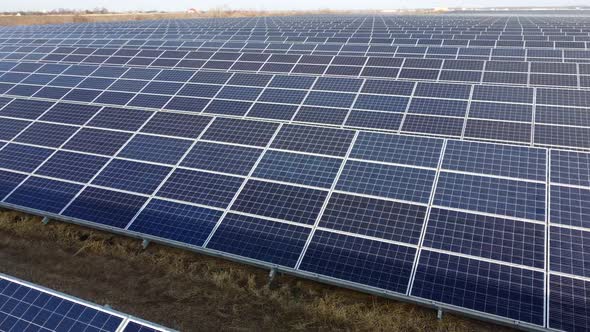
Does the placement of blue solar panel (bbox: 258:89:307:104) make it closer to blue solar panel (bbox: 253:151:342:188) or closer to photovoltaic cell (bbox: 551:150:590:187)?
blue solar panel (bbox: 253:151:342:188)

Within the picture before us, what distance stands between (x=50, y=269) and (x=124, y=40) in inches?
1471

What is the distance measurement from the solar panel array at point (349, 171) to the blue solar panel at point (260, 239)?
5 cm

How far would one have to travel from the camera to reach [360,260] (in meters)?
12.0

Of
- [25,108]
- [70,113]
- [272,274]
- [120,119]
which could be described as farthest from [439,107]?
[25,108]

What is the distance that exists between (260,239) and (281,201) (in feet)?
5.61

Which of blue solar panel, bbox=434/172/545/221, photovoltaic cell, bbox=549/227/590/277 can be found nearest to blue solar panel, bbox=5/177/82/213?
blue solar panel, bbox=434/172/545/221

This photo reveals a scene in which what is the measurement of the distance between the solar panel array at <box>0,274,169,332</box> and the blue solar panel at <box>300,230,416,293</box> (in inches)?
214

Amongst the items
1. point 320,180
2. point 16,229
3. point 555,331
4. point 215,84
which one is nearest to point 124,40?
point 215,84

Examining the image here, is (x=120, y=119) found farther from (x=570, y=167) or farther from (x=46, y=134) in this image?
(x=570, y=167)

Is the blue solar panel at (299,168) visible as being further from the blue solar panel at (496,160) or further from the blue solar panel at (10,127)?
the blue solar panel at (10,127)

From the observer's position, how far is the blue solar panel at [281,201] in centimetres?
1355

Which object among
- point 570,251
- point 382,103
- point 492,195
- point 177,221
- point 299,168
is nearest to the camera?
point 570,251

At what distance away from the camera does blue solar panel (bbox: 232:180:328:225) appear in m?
13.5

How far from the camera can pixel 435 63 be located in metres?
26.2
